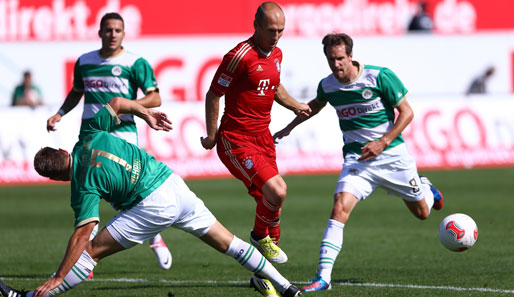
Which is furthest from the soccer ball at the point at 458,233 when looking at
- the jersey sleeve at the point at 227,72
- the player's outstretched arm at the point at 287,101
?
the jersey sleeve at the point at 227,72

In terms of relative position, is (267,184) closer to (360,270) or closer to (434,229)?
(360,270)

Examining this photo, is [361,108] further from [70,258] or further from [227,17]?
[227,17]

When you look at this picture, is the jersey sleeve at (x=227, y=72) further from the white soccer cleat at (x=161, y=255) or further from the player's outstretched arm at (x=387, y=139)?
the white soccer cleat at (x=161, y=255)

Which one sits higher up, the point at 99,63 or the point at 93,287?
the point at 99,63

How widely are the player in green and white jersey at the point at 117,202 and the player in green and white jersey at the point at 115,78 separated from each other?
2.22 metres

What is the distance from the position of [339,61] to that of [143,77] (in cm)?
238

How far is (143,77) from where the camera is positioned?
10016 mm

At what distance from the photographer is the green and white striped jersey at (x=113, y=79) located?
392 inches

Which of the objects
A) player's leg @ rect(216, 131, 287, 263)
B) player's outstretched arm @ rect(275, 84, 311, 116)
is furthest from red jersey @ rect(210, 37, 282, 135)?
player's outstretched arm @ rect(275, 84, 311, 116)

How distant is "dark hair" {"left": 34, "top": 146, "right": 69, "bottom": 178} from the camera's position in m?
6.70

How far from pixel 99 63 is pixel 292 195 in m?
8.41

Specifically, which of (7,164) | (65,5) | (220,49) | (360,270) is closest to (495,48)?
(220,49)

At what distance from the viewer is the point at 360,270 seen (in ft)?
31.9

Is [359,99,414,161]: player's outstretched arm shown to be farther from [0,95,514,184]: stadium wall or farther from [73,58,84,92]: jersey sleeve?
[0,95,514,184]: stadium wall
